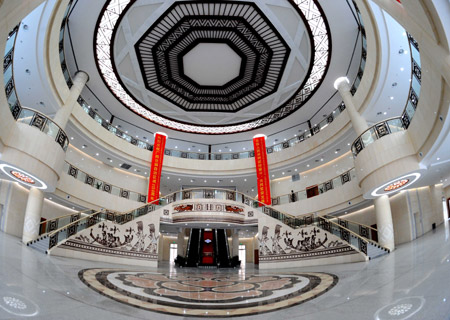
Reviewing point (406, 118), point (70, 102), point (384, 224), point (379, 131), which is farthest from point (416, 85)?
point (70, 102)

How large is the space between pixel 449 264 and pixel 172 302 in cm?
500

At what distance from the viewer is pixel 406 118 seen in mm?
11336

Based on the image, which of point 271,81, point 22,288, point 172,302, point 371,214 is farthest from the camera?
point 271,81

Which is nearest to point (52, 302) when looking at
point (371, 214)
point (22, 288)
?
point (22, 288)

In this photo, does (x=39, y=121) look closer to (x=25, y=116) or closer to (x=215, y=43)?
(x=25, y=116)

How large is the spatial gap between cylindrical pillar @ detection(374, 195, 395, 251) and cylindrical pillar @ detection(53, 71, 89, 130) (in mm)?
17142

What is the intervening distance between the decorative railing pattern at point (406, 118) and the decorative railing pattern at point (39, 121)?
550 inches

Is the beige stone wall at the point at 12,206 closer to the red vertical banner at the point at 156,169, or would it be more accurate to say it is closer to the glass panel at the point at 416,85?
the red vertical banner at the point at 156,169

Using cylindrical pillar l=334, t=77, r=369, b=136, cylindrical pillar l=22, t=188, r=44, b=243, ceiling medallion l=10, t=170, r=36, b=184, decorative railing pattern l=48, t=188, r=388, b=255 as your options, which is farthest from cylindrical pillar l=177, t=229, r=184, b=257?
cylindrical pillar l=334, t=77, r=369, b=136

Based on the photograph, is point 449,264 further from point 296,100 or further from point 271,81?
point 296,100

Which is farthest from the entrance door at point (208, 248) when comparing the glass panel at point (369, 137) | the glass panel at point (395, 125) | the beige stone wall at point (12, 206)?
the glass panel at point (395, 125)

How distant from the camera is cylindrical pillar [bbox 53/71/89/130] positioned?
625 inches

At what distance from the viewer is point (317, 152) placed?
21.6m

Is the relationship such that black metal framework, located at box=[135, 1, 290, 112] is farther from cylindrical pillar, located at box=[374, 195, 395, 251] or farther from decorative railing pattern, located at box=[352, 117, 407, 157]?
cylindrical pillar, located at box=[374, 195, 395, 251]
